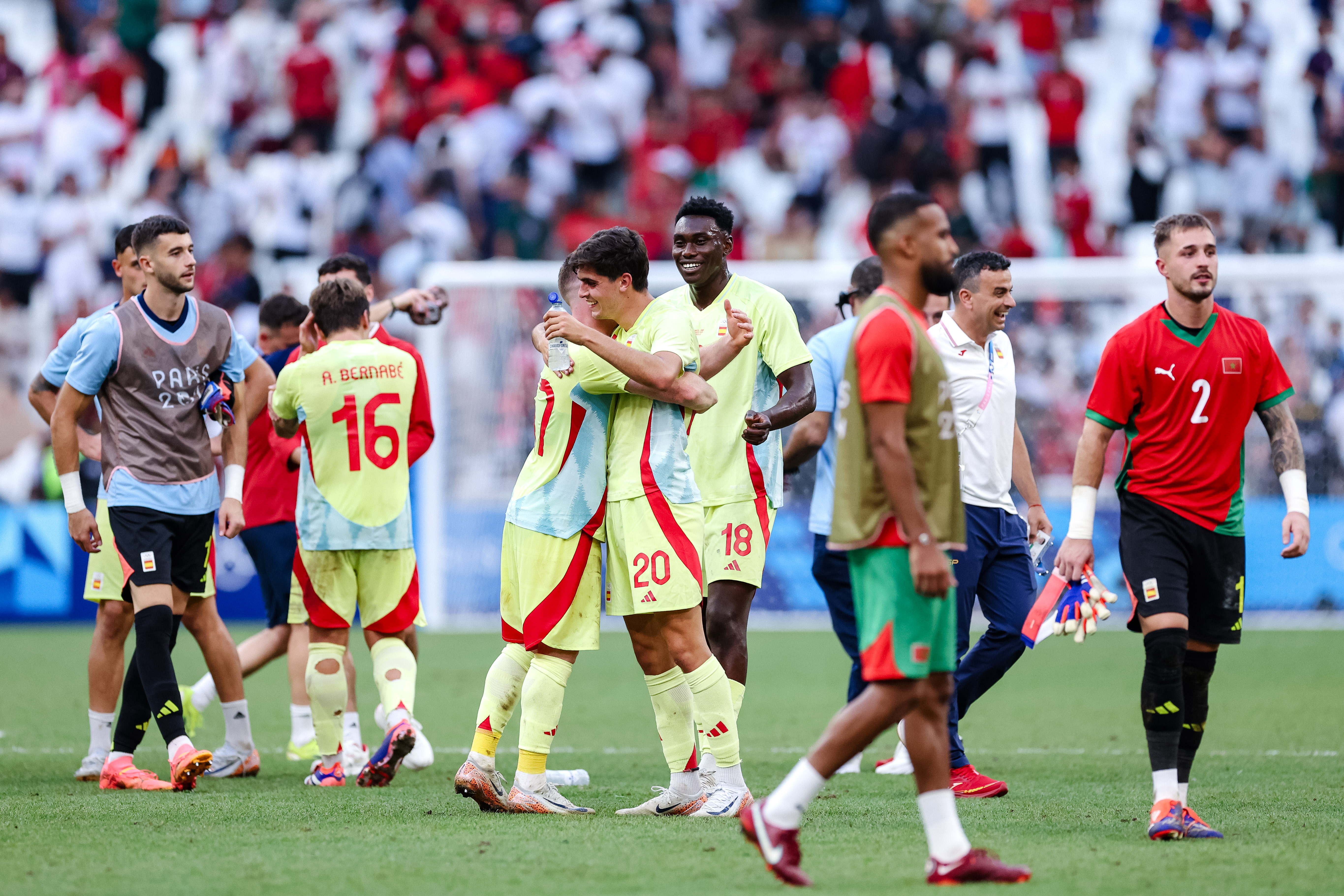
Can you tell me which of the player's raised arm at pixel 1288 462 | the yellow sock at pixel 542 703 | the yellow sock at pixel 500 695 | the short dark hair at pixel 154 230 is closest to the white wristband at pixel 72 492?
the short dark hair at pixel 154 230

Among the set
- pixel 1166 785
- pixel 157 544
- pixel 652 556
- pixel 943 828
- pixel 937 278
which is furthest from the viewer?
pixel 157 544

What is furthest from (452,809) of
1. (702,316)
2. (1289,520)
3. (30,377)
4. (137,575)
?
(30,377)

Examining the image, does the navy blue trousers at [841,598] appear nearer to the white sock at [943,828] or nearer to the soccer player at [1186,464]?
the soccer player at [1186,464]

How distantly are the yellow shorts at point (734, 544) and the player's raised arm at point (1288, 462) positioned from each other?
2150 millimetres

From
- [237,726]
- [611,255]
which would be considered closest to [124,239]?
[237,726]

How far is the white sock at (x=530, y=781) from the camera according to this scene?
6215 mm

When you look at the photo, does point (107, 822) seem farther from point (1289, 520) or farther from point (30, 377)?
point (30, 377)

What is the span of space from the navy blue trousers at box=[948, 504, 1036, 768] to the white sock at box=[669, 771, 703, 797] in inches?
56.5

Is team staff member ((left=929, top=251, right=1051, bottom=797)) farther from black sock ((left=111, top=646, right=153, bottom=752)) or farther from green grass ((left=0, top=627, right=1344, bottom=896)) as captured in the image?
black sock ((left=111, top=646, right=153, bottom=752))

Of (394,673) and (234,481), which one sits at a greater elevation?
(234,481)

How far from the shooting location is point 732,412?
6.96 meters

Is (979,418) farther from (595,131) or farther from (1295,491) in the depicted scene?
(595,131)

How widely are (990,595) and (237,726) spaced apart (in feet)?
12.5

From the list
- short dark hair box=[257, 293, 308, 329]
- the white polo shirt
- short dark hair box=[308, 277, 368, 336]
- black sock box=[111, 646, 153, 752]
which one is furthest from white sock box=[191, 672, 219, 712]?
the white polo shirt
